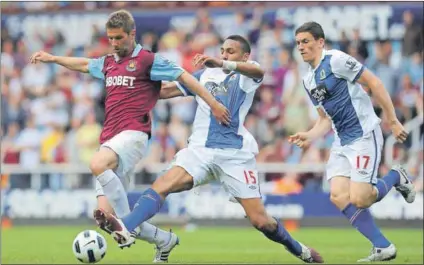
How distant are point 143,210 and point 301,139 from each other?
214cm

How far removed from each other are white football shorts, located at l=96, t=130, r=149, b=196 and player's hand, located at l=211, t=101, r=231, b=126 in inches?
31.3

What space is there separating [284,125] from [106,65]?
31.0 feet

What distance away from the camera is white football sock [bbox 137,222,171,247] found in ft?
36.6

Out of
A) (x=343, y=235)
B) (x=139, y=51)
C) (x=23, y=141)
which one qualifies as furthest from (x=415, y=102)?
(x=139, y=51)

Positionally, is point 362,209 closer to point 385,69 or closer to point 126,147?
point 126,147

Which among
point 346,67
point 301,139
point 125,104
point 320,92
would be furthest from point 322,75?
point 125,104

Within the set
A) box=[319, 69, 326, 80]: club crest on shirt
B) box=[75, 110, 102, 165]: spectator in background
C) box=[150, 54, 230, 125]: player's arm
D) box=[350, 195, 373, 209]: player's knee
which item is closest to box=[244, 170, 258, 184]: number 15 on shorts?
box=[150, 54, 230, 125]: player's arm

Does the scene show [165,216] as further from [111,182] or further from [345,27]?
[111,182]

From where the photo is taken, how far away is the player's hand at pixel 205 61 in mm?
10143

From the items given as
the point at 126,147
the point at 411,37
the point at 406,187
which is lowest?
the point at 406,187

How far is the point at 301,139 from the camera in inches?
463

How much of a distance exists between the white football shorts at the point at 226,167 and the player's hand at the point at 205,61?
128cm

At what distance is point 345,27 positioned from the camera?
21.0 m

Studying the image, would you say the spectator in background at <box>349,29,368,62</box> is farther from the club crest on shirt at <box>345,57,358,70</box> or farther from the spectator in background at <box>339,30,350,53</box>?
the club crest on shirt at <box>345,57,358,70</box>
